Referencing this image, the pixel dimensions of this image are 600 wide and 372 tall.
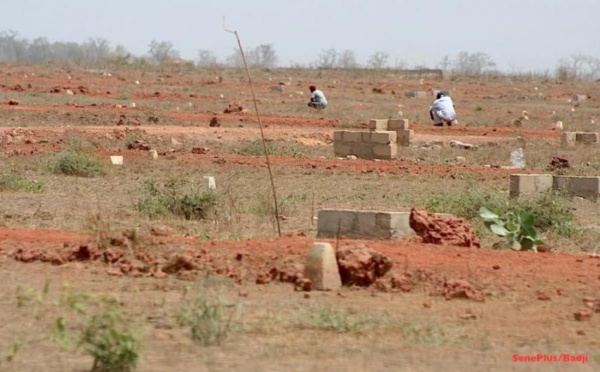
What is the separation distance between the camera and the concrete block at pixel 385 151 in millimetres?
21188

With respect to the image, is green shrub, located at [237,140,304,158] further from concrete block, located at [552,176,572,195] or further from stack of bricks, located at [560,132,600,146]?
concrete block, located at [552,176,572,195]

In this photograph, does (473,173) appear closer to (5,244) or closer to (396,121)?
(396,121)

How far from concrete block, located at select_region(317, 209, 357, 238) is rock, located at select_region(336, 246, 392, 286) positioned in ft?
7.31

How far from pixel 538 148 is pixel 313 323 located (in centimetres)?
1793

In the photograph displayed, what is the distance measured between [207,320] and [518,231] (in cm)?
425

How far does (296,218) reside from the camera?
12.9 meters

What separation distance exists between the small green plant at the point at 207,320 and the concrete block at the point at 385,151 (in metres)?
14.3

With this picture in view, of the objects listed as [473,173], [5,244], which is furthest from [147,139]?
[5,244]

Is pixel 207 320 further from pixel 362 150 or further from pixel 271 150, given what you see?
pixel 362 150

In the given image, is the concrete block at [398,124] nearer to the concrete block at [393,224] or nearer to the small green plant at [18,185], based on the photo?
the small green plant at [18,185]

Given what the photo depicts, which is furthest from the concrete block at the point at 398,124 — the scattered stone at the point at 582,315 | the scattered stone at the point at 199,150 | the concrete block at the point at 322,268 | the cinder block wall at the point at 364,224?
the scattered stone at the point at 582,315

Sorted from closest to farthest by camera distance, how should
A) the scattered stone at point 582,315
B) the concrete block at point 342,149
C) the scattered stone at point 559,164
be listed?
1. the scattered stone at point 582,315
2. the scattered stone at point 559,164
3. the concrete block at point 342,149

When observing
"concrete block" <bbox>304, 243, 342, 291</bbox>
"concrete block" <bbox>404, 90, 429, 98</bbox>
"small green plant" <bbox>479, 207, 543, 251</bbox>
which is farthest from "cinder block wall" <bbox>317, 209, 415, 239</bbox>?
"concrete block" <bbox>404, 90, 429, 98</bbox>

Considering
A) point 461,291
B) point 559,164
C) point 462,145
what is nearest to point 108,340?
point 461,291
